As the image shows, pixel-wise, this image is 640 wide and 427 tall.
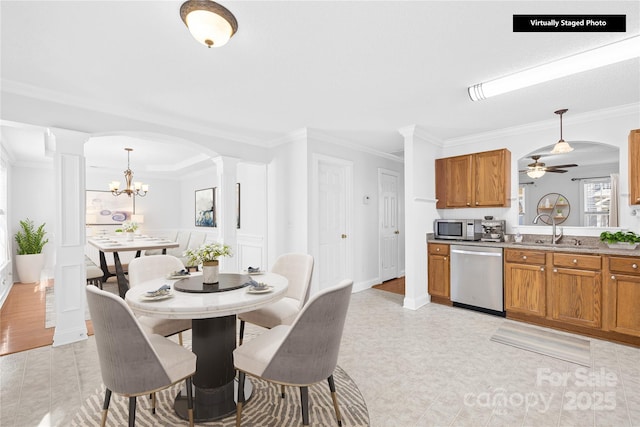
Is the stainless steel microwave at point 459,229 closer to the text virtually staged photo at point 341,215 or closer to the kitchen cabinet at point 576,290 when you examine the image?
the text virtually staged photo at point 341,215

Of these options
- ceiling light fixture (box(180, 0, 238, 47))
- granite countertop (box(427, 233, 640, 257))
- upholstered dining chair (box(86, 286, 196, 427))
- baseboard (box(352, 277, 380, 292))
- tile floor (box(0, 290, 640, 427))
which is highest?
ceiling light fixture (box(180, 0, 238, 47))

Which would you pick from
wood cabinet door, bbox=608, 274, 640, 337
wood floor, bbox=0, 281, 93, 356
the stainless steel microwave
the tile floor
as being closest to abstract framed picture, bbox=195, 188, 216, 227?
wood floor, bbox=0, 281, 93, 356

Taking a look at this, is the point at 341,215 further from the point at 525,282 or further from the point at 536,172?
the point at 536,172

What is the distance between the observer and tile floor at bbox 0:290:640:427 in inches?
76.5

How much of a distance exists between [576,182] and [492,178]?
926 millimetres

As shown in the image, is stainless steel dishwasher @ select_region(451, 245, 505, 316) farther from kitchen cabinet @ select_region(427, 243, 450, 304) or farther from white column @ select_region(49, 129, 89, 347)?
white column @ select_region(49, 129, 89, 347)

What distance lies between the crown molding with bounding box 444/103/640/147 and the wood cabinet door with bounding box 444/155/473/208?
→ 338 millimetres

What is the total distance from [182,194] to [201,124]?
200 inches

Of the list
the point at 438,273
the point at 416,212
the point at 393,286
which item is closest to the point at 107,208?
the point at 393,286

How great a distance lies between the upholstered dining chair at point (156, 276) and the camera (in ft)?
7.47

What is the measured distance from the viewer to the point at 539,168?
3.90 m

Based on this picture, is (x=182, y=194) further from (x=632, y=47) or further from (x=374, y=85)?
(x=632, y=47)

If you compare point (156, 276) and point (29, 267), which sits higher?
point (156, 276)

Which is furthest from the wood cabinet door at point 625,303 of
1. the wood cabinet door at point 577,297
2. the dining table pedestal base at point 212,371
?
the dining table pedestal base at point 212,371
